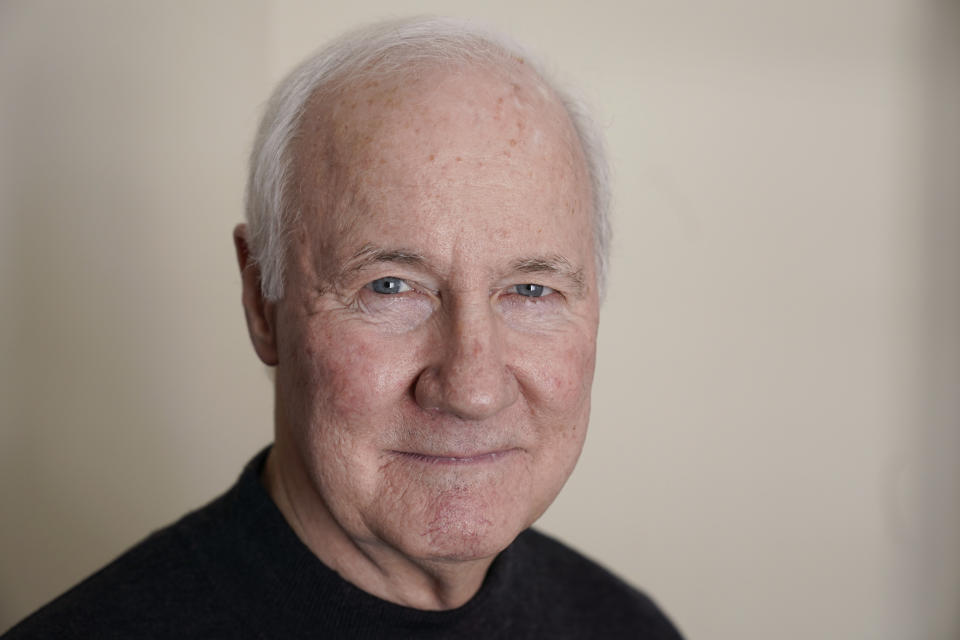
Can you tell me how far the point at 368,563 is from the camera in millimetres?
1687

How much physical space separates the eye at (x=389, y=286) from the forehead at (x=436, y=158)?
85 mm

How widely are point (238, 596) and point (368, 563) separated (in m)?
0.23

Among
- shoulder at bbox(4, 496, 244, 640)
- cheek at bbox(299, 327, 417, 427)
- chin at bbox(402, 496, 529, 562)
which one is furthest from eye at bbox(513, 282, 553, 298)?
shoulder at bbox(4, 496, 244, 640)

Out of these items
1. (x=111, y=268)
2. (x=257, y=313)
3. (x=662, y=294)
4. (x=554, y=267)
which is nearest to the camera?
(x=554, y=267)

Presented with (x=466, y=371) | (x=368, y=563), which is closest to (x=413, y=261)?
(x=466, y=371)

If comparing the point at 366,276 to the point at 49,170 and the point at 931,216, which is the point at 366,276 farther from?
the point at 931,216

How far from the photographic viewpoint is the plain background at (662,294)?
99.9 inches

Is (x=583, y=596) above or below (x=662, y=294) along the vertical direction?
below

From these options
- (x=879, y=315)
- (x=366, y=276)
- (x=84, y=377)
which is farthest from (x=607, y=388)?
(x=366, y=276)

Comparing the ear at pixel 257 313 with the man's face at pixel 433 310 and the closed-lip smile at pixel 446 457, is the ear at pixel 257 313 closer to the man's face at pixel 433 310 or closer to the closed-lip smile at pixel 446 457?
the man's face at pixel 433 310

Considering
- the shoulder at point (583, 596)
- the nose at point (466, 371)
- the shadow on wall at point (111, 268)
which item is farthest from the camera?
the shadow on wall at point (111, 268)

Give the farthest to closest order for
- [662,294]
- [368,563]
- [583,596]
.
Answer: [662,294] → [583,596] → [368,563]

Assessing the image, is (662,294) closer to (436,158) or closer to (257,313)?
(257,313)

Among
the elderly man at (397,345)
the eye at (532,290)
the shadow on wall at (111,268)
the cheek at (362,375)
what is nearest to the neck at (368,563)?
the elderly man at (397,345)
